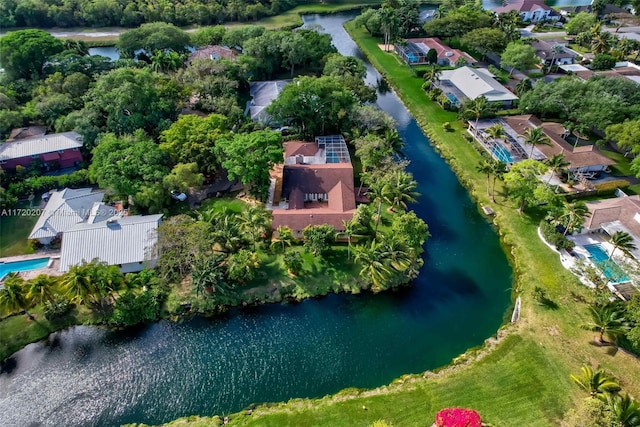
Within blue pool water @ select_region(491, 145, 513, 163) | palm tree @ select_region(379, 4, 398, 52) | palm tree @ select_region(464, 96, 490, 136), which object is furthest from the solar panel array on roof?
palm tree @ select_region(379, 4, 398, 52)

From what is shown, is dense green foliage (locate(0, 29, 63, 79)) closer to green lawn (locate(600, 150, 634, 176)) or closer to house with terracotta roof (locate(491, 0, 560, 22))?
green lawn (locate(600, 150, 634, 176))

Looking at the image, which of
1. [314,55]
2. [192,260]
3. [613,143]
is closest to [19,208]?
[192,260]

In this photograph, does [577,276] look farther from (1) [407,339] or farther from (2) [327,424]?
(2) [327,424]

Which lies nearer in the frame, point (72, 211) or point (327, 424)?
point (327, 424)

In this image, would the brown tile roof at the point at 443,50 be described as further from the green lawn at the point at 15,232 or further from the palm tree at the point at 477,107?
the green lawn at the point at 15,232

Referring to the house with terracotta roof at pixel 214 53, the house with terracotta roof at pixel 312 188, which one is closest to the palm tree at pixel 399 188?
the house with terracotta roof at pixel 312 188

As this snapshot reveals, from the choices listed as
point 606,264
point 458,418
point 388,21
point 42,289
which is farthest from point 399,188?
point 388,21

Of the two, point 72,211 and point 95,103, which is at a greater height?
point 95,103

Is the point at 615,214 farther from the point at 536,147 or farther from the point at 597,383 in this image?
the point at 597,383
